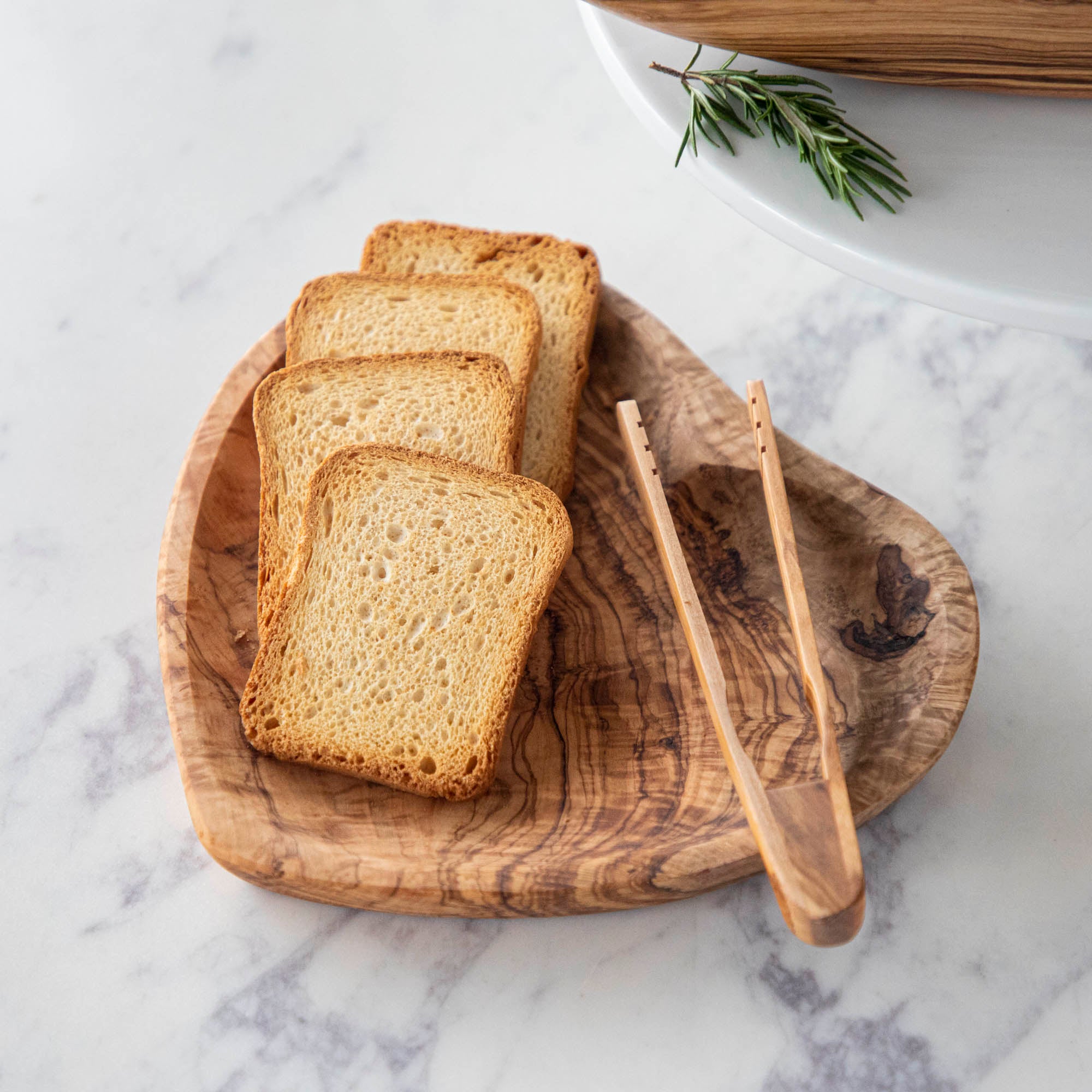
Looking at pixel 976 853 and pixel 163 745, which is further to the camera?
pixel 163 745

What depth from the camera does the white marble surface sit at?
96 centimetres

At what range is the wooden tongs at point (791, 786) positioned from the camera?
2.55ft

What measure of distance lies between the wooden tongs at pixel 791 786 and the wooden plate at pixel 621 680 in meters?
0.06

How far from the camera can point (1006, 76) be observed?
843mm

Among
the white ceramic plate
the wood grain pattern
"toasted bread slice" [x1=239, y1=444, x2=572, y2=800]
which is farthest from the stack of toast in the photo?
the wood grain pattern

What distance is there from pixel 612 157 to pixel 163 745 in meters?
1.01

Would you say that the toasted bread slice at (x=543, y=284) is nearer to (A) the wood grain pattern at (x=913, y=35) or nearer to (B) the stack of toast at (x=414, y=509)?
(B) the stack of toast at (x=414, y=509)

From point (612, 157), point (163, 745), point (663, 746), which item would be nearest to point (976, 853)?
point (663, 746)

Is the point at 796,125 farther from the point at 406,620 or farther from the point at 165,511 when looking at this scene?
the point at 165,511

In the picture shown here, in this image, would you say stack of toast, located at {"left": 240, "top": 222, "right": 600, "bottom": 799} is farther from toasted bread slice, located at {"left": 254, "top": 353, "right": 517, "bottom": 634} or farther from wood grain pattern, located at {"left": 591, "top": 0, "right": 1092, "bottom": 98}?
wood grain pattern, located at {"left": 591, "top": 0, "right": 1092, "bottom": 98}

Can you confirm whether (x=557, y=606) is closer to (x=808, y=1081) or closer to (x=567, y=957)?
(x=567, y=957)

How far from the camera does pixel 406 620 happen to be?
40.2 inches

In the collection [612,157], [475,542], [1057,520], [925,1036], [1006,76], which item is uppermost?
[1006,76]

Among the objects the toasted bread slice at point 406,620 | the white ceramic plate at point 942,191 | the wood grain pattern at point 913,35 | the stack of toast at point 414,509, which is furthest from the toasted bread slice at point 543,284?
the wood grain pattern at point 913,35
